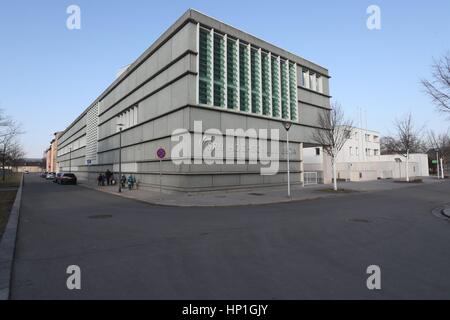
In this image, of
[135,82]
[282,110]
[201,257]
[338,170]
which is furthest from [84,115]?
[201,257]

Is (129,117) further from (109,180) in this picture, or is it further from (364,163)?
(364,163)

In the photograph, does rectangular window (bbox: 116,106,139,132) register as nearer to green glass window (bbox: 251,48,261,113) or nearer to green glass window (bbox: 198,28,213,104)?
green glass window (bbox: 198,28,213,104)

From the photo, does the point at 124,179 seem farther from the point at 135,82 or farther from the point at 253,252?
the point at 253,252

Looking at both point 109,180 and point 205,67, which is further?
point 109,180

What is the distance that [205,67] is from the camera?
20.0 metres

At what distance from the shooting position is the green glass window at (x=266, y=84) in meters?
24.1

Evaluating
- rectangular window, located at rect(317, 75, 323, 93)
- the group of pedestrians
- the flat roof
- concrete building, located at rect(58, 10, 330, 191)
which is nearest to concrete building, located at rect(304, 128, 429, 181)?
rectangular window, located at rect(317, 75, 323, 93)

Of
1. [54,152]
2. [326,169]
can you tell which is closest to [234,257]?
[326,169]

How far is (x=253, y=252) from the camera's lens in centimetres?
568

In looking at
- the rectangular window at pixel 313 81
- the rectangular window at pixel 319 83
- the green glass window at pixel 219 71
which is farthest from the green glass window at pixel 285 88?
the green glass window at pixel 219 71

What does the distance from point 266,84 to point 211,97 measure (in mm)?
6680

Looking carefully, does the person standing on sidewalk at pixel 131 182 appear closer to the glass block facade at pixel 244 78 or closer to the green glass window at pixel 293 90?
the glass block facade at pixel 244 78

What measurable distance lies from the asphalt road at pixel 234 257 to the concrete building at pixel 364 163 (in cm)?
2349
